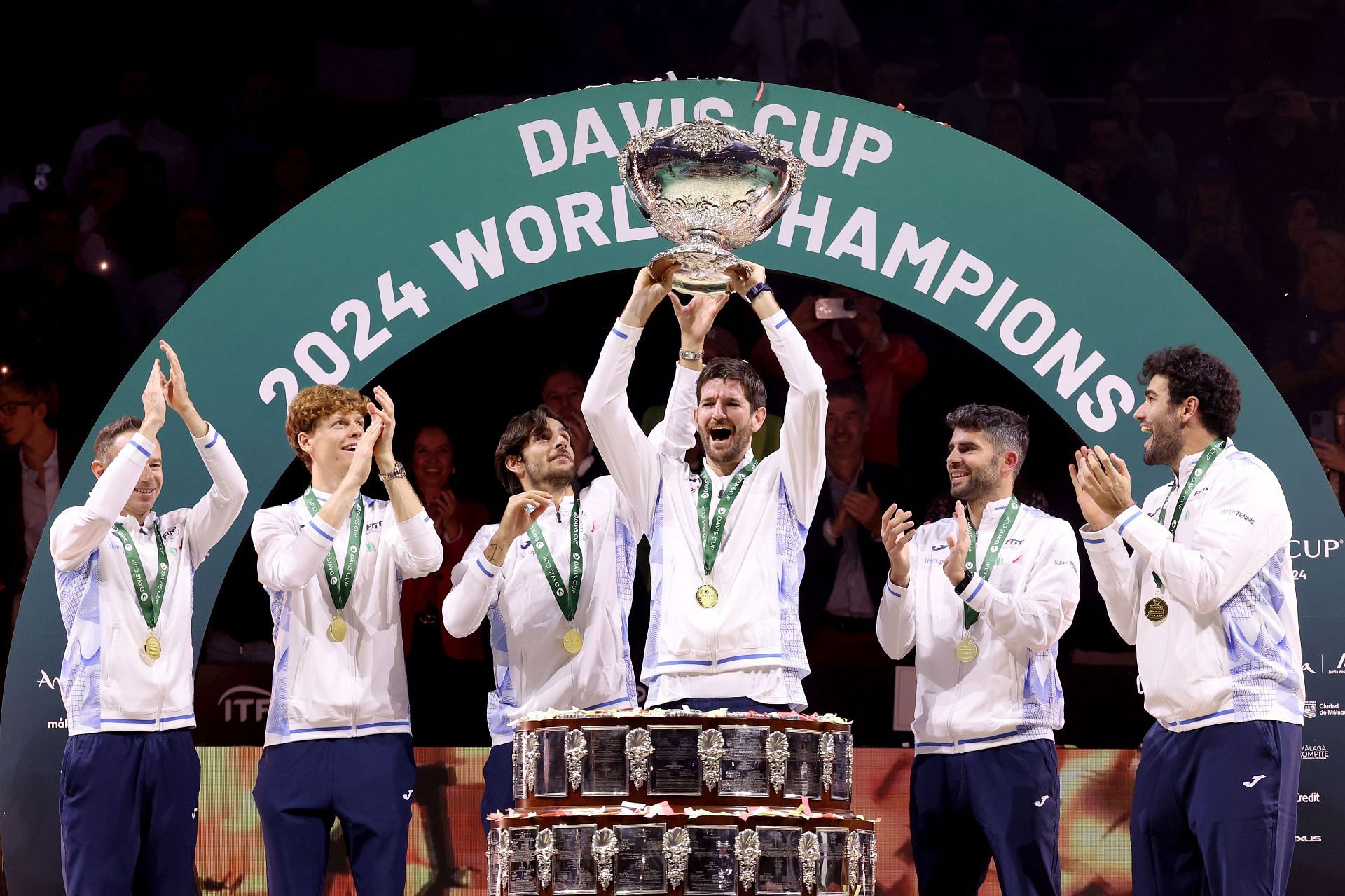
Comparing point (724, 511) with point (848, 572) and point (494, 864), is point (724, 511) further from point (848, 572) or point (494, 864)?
point (848, 572)

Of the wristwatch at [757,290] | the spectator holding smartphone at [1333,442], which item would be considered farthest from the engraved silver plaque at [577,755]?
the spectator holding smartphone at [1333,442]

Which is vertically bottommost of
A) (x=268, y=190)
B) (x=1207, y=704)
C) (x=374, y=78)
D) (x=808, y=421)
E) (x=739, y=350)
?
(x=1207, y=704)

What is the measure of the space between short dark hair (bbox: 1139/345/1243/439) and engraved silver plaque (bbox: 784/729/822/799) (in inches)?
71.5

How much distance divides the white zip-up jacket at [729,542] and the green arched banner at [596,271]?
174cm

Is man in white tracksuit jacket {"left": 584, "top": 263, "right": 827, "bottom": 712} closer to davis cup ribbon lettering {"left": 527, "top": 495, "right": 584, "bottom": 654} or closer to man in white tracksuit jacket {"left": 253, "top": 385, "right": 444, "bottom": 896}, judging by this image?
davis cup ribbon lettering {"left": 527, "top": 495, "right": 584, "bottom": 654}

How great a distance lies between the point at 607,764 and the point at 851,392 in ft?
9.73

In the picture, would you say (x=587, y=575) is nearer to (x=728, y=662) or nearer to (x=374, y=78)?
(x=728, y=662)

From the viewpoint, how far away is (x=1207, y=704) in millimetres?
5145

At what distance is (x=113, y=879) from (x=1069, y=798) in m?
3.75

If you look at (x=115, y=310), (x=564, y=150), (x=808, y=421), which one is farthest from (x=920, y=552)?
(x=115, y=310)

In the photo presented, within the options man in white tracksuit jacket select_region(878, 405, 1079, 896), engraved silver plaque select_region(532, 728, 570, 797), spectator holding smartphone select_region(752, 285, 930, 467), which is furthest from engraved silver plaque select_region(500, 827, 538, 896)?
spectator holding smartphone select_region(752, 285, 930, 467)

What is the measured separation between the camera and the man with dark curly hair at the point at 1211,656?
505 centimetres

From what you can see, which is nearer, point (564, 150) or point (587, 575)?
point (587, 575)

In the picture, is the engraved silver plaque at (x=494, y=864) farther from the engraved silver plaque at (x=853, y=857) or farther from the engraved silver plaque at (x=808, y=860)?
the engraved silver plaque at (x=853, y=857)
